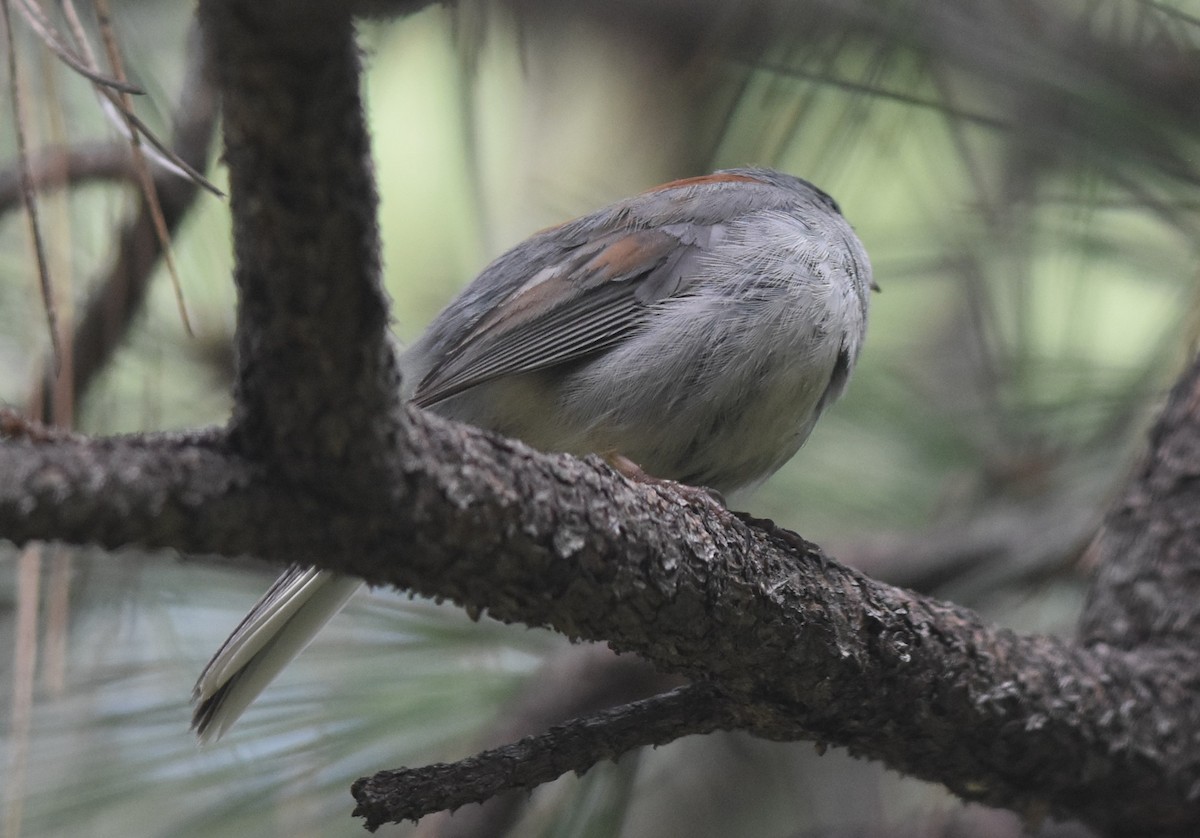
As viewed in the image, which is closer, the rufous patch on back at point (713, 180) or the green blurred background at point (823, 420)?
the green blurred background at point (823, 420)

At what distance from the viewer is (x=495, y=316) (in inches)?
110

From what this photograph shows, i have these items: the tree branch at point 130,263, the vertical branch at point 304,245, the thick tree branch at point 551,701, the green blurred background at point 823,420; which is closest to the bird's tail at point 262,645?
the green blurred background at point 823,420

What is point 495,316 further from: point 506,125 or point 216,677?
point 506,125

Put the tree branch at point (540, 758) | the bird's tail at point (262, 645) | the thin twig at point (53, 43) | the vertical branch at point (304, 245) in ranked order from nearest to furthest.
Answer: the vertical branch at point (304, 245)
the thin twig at point (53, 43)
the tree branch at point (540, 758)
the bird's tail at point (262, 645)

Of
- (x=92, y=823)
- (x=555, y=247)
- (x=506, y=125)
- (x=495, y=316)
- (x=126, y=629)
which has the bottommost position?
(x=92, y=823)

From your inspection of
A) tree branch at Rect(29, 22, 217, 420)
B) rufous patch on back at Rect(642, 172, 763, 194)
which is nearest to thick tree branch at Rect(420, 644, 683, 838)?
rufous patch on back at Rect(642, 172, 763, 194)

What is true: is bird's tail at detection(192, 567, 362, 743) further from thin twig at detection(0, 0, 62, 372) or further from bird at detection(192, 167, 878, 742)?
thin twig at detection(0, 0, 62, 372)

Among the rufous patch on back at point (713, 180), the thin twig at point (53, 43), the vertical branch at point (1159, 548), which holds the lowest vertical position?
the thin twig at point (53, 43)

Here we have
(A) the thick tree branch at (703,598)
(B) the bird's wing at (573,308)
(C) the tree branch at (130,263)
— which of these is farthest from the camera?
(C) the tree branch at (130,263)

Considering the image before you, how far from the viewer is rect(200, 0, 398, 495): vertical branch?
960mm

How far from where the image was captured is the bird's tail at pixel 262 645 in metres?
2.21

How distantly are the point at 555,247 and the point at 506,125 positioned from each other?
5.24ft

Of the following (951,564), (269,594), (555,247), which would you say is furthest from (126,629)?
(951,564)

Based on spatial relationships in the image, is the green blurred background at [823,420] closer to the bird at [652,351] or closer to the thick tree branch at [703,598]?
the bird at [652,351]
